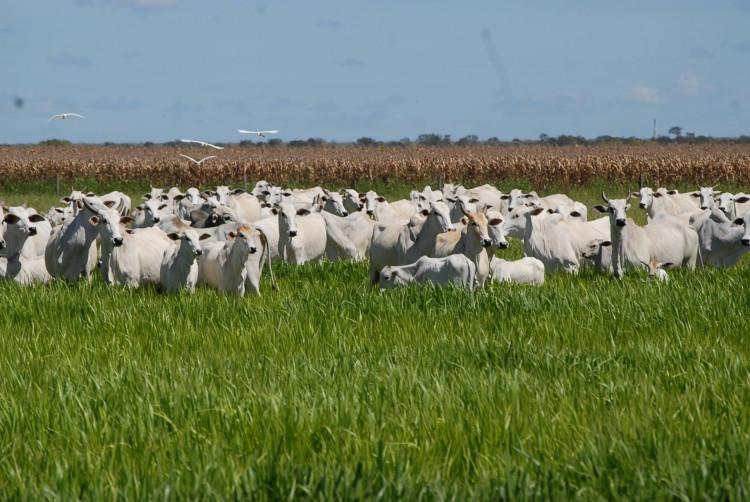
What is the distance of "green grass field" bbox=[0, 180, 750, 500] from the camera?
5070mm

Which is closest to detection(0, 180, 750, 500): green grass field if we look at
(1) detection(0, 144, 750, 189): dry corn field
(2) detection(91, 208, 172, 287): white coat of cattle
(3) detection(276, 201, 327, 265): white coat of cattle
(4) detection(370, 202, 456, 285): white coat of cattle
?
(2) detection(91, 208, 172, 287): white coat of cattle

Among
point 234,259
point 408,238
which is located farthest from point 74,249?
point 408,238

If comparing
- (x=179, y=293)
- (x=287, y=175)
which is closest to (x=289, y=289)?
(x=179, y=293)

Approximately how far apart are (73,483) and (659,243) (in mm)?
12801

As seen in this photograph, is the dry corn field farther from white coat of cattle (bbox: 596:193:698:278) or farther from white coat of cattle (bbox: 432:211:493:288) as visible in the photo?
white coat of cattle (bbox: 432:211:493:288)

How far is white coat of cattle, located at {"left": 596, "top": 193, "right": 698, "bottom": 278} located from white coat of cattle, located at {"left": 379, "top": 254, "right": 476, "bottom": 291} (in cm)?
318

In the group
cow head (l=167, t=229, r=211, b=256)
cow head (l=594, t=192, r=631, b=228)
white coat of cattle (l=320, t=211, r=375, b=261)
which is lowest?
white coat of cattle (l=320, t=211, r=375, b=261)

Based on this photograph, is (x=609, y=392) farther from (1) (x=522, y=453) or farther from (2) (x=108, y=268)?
(2) (x=108, y=268)

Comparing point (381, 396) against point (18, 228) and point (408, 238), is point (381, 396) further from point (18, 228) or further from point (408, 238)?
point (18, 228)

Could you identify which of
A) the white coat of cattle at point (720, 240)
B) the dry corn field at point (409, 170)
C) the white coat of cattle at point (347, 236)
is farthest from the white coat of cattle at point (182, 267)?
the dry corn field at point (409, 170)

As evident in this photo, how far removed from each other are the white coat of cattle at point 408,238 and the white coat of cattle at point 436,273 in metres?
1.60

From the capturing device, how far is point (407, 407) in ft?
21.8

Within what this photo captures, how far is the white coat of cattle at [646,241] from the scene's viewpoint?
15.0 meters

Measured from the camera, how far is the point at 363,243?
20.0 metres
